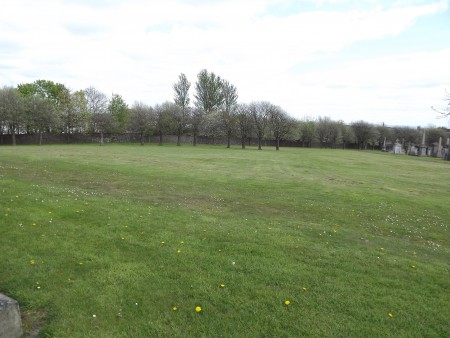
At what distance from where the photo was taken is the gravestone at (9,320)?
14.3 feet

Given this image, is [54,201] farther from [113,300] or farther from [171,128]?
[171,128]

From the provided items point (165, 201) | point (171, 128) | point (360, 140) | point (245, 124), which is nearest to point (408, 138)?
point (360, 140)

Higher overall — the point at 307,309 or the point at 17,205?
the point at 17,205

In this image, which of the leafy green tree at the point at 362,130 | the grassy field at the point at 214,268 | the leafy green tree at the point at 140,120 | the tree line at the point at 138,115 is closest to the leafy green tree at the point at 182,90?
the tree line at the point at 138,115

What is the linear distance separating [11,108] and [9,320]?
68882mm

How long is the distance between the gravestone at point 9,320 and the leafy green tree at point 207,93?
313ft

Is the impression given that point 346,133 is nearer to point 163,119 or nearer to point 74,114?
point 163,119

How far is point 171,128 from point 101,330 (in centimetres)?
7911

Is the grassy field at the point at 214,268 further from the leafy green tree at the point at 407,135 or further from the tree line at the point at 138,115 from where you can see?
the leafy green tree at the point at 407,135

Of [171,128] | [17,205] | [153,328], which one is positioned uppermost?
[171,128]

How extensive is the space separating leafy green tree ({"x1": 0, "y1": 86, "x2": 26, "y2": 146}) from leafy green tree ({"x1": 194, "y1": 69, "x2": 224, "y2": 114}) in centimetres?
4753

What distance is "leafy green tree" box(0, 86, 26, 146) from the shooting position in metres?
60.6

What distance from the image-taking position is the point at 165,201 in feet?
44.9

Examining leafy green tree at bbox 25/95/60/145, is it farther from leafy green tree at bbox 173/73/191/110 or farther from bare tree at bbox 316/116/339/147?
bare tree at bbox 316/116/339/147
